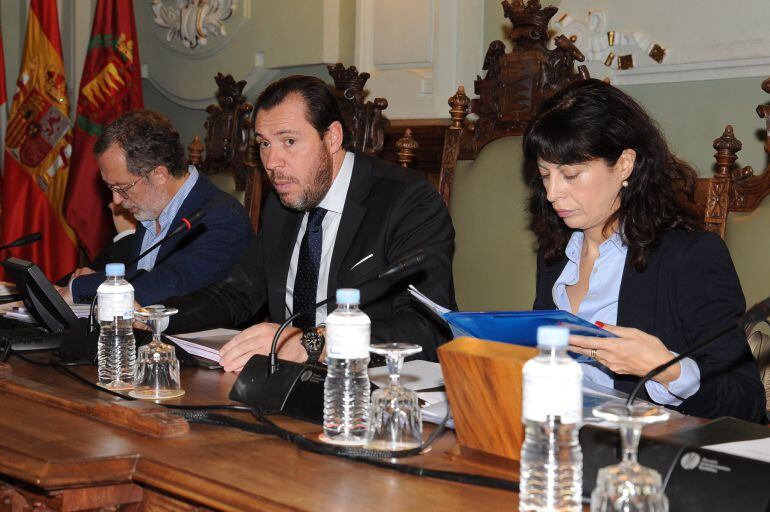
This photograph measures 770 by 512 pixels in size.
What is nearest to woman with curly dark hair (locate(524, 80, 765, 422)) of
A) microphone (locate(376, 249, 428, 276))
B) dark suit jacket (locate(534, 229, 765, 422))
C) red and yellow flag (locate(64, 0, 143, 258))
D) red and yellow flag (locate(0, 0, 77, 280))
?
dark suit jacket (locate(534, 229, 765, 422))

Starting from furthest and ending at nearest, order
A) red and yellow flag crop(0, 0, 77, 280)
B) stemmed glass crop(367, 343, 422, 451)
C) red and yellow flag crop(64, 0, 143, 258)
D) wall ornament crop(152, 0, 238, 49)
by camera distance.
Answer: red and yellow flag crop(0, 0, 77, 280)
wall ornament crop(152, 0, 238, 49)
red and yellow flag crop(64, 0, 143, 258)
stemmed glass crop(367, 343, 422, 451)

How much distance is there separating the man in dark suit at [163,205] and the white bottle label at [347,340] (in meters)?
1.58

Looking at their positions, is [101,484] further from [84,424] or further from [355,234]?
[355,234]

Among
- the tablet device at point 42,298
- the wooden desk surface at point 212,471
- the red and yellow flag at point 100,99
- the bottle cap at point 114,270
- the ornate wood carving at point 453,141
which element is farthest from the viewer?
the red and yellow flag at point 100,99

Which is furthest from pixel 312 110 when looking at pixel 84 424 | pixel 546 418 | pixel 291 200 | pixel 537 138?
pixel 546 418

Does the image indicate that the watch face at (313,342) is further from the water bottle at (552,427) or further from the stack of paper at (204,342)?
the water bottle at (552,427)

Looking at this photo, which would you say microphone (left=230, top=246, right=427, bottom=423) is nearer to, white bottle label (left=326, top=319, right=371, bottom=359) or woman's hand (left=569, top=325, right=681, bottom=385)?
white bottle label (left=326, top=319, right=371, bottom=359)

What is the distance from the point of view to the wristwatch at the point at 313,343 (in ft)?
6.33

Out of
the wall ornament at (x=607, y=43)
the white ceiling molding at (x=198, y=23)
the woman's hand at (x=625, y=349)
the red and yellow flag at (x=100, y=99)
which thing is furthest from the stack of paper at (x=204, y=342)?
the white ceiling molding at (x=198, y=23)

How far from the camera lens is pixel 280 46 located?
4.22 meters

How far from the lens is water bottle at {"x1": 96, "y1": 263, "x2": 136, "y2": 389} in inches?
72.4

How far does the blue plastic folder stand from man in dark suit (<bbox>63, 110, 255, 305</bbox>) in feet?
5.22

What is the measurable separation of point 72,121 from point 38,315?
2889 mm

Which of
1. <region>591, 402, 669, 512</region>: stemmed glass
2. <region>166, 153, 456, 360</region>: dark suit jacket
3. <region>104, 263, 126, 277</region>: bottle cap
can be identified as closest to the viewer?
<region>591, 402, 669, 512</region>: stemmed glass
